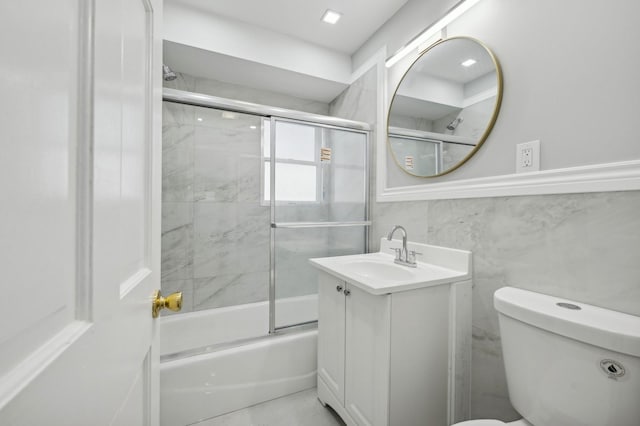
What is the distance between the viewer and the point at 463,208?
131 centimetres

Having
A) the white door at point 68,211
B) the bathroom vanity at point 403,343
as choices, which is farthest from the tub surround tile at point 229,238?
the white door at point 68,211

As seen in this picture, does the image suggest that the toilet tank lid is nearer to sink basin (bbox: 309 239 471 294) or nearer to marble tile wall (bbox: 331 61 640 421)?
marble tile wall (bbox: 331 61 640 421)

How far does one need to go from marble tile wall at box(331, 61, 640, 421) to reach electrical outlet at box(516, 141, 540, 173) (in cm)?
12

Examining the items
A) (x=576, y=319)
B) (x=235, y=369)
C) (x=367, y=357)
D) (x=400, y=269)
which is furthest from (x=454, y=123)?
(x=235, y=369)

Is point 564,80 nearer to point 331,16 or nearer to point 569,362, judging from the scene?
point 569,362

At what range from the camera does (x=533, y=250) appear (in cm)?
103

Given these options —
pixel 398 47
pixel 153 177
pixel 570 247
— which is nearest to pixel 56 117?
pixel 153 177

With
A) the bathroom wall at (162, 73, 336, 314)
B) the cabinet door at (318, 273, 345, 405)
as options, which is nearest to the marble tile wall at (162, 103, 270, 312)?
the bathroom wall at (162, 73, 336, 314)

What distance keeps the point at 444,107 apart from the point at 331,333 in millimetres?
1400

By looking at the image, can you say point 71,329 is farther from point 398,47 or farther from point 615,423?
point 398,47

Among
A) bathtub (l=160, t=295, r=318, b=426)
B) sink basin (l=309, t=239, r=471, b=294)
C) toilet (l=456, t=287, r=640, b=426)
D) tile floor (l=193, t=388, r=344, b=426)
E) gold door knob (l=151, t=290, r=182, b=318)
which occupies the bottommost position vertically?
tile floor (l=193, t=388, r=344, b=426)

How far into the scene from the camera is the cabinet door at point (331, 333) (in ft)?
4.28

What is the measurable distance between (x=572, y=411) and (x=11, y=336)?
118 cm

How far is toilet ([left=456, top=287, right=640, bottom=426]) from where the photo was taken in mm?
660
